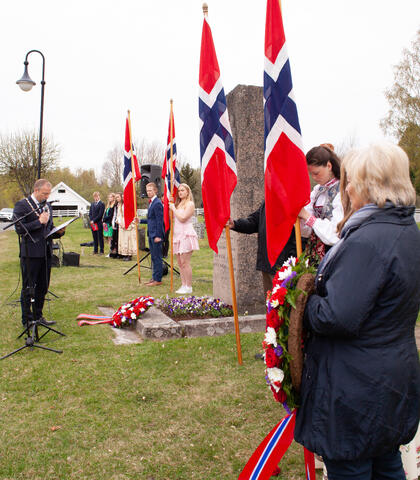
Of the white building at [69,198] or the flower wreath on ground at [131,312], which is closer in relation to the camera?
the flower wreath on ground at [131,312]

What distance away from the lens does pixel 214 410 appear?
12.8ft

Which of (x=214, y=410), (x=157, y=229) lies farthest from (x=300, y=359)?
(x=157, y=229)

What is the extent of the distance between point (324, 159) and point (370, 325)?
2225 mm

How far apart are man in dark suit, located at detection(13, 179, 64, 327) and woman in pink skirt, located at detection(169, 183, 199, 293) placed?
3062mm

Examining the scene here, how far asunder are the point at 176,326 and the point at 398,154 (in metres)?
4.56

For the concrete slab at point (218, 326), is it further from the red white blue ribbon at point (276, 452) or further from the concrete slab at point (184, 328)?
the red white blue ribbon at point (276, 452)

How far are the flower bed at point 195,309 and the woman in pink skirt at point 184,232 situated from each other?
204cm

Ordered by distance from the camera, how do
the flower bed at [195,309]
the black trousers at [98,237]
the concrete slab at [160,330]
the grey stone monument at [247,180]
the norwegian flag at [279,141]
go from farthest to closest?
the black trousers at [98,237], the flower bed at [195,309], the grey stone monument at [247,180], the concrete slab at [160,330], the norwegian flag at [279,141]

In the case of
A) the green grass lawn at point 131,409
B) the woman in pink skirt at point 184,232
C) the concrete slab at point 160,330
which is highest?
the woman in pink skirt at point 184,232

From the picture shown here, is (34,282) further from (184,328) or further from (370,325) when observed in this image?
(370,325)

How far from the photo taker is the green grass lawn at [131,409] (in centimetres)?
312

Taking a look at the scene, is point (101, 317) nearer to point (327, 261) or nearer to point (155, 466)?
point (155, 466)

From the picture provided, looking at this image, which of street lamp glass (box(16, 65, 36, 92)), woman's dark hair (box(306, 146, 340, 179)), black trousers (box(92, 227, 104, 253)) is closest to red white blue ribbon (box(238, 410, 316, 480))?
woman's dark hair (box(306, 146, 340, 179))

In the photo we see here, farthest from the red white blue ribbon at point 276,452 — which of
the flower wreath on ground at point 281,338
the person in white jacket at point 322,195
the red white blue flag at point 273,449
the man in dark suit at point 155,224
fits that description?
the man in dark suit at point 155,224
